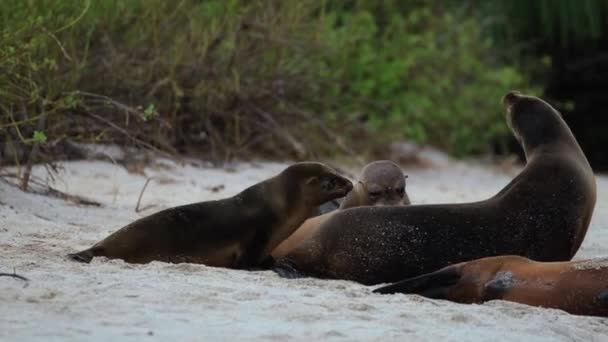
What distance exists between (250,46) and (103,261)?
17.4ft

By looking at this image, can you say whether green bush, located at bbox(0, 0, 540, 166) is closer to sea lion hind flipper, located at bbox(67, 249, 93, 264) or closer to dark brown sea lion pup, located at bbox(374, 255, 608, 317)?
sea lion hind flipper, located at bbox(67, 249, 93, 264)

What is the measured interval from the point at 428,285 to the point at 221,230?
3.59 ft

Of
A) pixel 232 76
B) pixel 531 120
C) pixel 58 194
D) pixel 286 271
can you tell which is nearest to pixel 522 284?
pixel 286 271

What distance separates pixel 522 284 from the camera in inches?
182

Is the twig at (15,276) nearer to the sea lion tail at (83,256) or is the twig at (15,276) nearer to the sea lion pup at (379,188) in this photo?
the sea lion tail at (83,256)

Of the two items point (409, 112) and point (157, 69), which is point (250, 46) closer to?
point (157, 69)

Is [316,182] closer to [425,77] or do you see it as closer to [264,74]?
[264,74]

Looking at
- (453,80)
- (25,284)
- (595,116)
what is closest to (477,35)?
(453,80)

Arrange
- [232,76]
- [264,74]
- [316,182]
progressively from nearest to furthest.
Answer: [316,182]
[232,76]
[264,74]

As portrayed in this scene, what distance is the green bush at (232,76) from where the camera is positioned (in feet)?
25.2

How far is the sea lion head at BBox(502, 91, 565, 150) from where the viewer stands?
249 inches

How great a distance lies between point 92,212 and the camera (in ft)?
23.1

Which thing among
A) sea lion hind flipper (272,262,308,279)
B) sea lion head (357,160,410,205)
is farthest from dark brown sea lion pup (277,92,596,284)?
sea lion head (357,160,410,205)

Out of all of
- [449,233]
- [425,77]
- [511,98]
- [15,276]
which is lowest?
[15,276]
